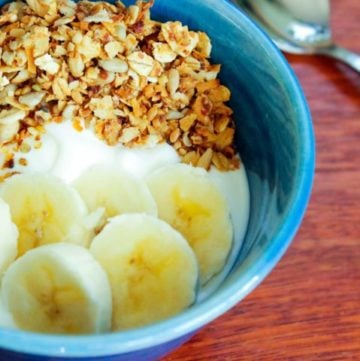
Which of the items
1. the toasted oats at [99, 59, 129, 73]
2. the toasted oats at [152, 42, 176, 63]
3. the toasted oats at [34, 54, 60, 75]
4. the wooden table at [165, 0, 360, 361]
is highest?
the toasted oats at [152, 42, 176, 63]

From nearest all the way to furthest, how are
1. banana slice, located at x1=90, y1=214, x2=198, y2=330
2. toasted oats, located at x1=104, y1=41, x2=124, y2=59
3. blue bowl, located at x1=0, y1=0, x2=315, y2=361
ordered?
blue bowl, located at x1=0, y1=0, x2=315, y2=361 → banana slice, located at x1=90, y1=214, x2=198, y2=330 → toasted oats, located at x1=104, y1=41, x2=124, y2=59

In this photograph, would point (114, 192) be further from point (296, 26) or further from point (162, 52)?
point (296, 26)

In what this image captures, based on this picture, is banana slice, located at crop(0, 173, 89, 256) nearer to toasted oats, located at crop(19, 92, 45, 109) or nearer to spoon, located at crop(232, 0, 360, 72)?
toasted oats, located at crop(19, 92, 45, 109)

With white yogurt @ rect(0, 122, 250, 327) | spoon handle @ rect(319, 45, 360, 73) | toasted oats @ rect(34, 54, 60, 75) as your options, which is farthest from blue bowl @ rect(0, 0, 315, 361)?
spoon handle @ rect(319, 45, 360, 73)

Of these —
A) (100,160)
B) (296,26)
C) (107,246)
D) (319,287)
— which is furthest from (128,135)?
(296,26)

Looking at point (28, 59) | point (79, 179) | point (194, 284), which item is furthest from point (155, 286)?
point (28, 59)

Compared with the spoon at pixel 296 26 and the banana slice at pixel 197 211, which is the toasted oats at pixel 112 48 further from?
the spoon at pixel 296 26
